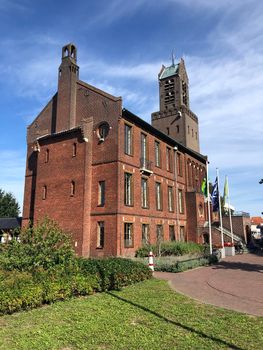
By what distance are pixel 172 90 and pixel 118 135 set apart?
26.8 m

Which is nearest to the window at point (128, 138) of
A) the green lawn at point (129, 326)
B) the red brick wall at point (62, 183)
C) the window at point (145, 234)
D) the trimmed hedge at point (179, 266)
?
Answer: the red brick wall at point (62, 183)

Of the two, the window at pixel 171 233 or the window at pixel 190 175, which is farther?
the window at pixel 190 175

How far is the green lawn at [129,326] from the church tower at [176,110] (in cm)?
3799

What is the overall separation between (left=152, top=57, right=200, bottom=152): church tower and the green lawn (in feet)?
125

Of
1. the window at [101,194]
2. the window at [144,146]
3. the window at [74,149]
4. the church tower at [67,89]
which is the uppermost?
the church tower at [67,89]

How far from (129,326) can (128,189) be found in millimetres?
18827

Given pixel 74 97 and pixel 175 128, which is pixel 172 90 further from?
pixel 74 97

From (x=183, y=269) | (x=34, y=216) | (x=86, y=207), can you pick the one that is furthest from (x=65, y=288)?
(x=34, y=216)

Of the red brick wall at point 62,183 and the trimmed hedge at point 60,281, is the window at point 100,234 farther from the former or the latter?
the trimmed hedge at point 60,281

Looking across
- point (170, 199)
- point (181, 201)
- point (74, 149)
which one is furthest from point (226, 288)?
point (181, 201)

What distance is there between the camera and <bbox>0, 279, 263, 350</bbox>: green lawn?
20.8ft

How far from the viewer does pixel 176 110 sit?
47.2m

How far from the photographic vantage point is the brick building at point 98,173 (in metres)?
24.6

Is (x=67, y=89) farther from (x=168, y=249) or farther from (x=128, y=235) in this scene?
(x=168, y=249)
